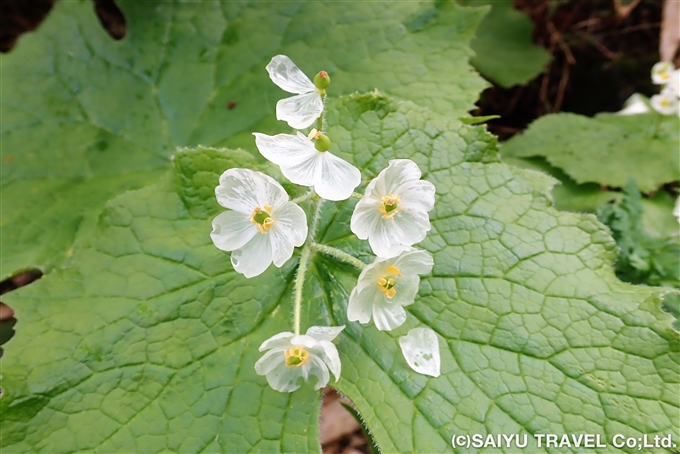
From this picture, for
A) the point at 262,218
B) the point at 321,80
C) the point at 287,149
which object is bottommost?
the point at 262,218

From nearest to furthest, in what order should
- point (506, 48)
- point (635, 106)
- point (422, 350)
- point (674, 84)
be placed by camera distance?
1. point (422, 350)
2. point (674, 84)
3. point (635, 106)
4. point (506, 48)

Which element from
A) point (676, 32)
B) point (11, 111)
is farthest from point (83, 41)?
point (676, 32)

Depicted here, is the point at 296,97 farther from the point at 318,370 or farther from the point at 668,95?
the point at 668,95

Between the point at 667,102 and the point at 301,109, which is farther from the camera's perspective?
the point at 667,102

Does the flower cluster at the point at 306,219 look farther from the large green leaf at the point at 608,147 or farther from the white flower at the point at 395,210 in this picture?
the large green leaf at the point at 608,147

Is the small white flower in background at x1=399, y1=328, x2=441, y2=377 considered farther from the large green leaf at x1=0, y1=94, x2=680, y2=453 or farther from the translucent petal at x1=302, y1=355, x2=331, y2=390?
the translucent petal at x1=302, y1=355, x2=331, y2=390

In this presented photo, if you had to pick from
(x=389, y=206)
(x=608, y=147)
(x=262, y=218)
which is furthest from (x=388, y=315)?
(x=608, y=147)

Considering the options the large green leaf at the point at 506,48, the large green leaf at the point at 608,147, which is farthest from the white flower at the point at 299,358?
the large green leaf at the point at 506,48

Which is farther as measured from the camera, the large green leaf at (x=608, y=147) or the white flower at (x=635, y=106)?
the white flower at (x=635, y=106)
